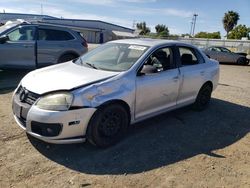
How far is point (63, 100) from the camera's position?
4.05m

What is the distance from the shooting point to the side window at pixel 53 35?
9.53 metres

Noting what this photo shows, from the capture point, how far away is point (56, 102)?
4047 mm

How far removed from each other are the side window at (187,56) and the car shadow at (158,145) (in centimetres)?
111

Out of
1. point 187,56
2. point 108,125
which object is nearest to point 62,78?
point 108,125

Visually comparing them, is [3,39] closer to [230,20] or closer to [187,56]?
[187,56]

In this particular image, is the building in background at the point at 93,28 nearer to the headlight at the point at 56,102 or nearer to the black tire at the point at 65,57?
the black tire at the point at 65,57

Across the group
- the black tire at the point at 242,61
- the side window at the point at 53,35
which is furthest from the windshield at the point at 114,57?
the black tire at the point at 242,61

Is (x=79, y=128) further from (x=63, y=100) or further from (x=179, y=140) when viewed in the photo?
(x=179, y=140)

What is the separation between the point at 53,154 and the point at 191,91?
3.19 m

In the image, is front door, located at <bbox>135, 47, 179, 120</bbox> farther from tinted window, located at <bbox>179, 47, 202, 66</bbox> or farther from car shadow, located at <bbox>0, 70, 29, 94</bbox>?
car shadow, located at <bbox>0, 70, 29, 94</bbox>

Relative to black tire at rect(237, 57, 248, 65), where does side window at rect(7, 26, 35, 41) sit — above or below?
above

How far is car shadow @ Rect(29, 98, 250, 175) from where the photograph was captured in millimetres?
4105

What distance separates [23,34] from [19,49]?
51cm

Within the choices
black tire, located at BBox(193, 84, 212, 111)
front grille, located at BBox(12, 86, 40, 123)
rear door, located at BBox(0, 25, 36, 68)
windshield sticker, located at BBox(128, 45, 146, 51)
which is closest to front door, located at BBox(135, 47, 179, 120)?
windshield sticker, located at BBox(128, 45, 146, 51)
